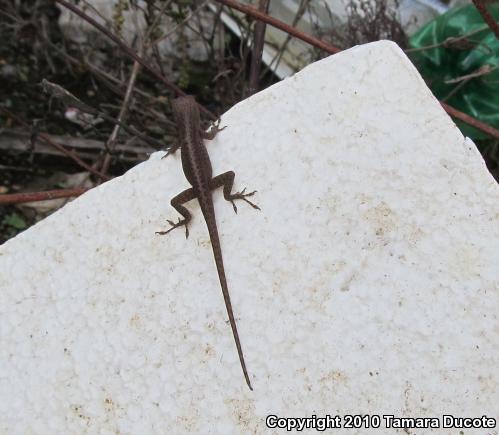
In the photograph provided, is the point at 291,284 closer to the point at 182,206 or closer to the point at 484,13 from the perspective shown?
the point at 182,206

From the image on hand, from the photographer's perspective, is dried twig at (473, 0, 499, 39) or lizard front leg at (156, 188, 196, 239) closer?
dried twig at (473, 0, 499, 39)

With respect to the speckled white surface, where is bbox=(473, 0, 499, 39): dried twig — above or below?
above

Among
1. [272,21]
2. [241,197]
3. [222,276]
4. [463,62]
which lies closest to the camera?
[222,276]

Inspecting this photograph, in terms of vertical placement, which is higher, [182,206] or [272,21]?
[272,21]

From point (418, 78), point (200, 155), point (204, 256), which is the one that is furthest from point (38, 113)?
point (418, 78)

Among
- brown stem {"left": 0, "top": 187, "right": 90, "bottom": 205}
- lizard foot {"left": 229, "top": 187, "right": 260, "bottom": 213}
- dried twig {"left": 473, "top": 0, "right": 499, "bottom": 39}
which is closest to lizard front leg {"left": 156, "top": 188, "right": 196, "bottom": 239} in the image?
lizard foot {"left": 229, "top": 187, "right": 260, "bottom": 213}

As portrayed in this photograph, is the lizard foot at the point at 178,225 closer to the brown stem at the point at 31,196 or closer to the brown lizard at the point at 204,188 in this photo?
the brown lizard at the point at 204,188

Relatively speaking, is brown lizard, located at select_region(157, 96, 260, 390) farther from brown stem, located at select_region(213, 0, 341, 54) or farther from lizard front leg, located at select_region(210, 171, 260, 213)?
brown stem, located at select_region(213, 0, 341, 54)

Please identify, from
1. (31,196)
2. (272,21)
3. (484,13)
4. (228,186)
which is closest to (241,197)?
(228,186)
